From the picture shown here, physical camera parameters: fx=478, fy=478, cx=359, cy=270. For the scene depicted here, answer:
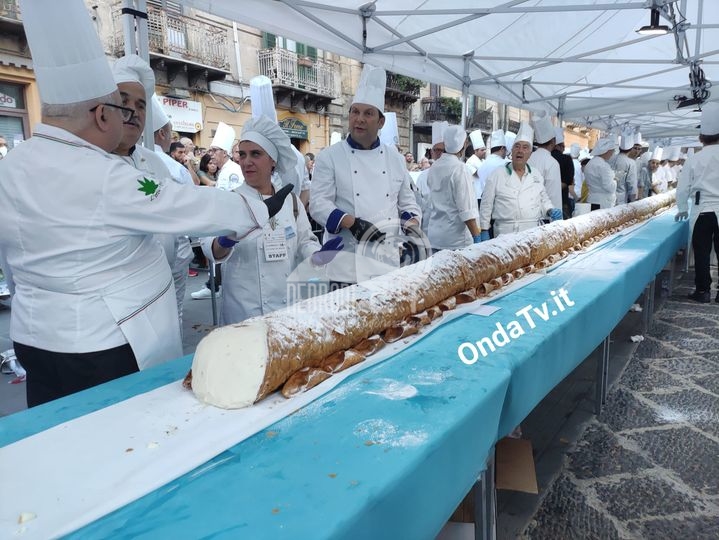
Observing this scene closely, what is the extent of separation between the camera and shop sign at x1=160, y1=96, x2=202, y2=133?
1156cm

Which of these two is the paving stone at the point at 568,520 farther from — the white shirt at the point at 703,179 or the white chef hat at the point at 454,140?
the white shirt at the point at 703,179

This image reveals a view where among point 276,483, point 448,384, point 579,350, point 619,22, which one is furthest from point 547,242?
point 619,22

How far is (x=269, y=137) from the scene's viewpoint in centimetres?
204

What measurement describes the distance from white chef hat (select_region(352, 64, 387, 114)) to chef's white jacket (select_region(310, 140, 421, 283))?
238 millimetres

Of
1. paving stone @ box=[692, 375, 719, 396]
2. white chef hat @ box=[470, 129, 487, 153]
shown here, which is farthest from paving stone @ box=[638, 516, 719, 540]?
white chef hat @ box=[470, 129, 487, 153]

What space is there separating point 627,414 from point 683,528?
0.86m

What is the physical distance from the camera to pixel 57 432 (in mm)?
952

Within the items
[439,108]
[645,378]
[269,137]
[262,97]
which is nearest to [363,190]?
[269,137]

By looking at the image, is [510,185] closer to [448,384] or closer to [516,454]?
[516,454]

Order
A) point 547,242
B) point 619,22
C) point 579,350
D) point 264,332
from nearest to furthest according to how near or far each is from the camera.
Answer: point 264,332
point 579,350
point 547,242
point 619,22

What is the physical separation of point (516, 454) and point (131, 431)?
4.78 ft

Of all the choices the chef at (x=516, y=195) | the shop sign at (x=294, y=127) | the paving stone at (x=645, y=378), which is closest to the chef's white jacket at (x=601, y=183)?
the chef at (x=516, y=195)

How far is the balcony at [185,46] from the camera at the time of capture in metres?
11.5

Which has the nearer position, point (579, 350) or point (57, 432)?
point (57, 432)
